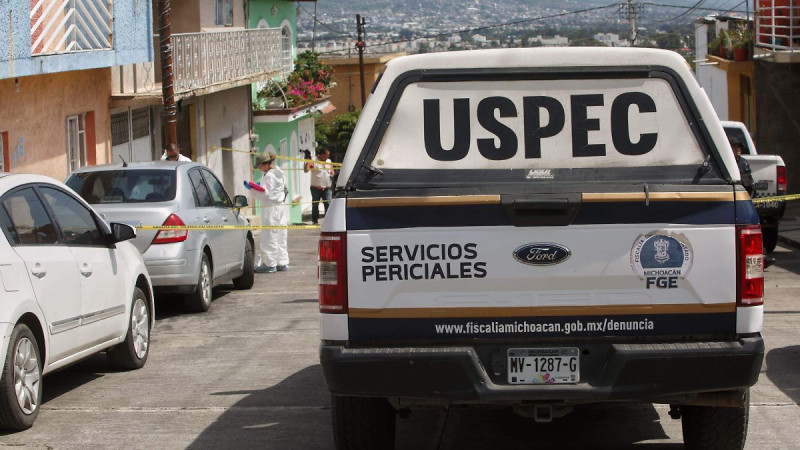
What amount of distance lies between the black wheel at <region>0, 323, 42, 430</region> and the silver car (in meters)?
4.38

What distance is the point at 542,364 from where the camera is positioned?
585 centimetres

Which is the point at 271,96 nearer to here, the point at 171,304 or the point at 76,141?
the point at 76,141

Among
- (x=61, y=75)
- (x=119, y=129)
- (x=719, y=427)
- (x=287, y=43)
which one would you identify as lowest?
(x=719, y=427)

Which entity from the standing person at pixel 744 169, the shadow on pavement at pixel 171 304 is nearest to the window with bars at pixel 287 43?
the standing person at pixel 744 169

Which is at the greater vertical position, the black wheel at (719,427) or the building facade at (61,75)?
the building facade at (61,75)

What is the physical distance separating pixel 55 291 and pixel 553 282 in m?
3.89

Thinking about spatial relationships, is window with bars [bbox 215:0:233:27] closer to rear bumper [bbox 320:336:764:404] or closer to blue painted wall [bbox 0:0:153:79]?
blue painted wall [bbox 0:0:153:79]

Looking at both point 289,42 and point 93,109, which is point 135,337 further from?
point 289,42

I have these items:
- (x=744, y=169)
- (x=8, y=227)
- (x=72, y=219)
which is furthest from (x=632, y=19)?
(x=8, y=227)

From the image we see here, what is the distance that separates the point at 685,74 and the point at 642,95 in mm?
227

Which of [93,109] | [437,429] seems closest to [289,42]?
[93,109]

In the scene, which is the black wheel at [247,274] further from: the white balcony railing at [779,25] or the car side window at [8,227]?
the white balcony railing at [779,25]

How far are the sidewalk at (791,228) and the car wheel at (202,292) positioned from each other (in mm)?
10372

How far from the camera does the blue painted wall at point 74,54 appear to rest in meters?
16.7
